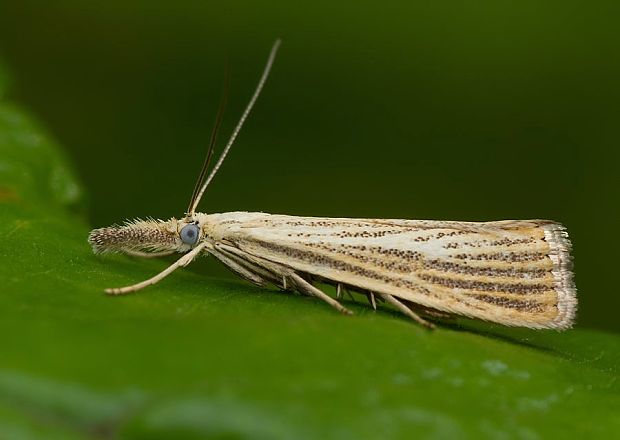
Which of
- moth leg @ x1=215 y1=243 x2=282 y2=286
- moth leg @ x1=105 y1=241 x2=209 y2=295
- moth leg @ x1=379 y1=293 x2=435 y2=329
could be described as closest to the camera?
moth leg @ x1=105 y1=241 x2=209 y2=295

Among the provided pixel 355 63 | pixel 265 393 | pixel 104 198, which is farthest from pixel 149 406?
pixel 355 63

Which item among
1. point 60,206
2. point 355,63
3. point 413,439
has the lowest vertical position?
point 413,439

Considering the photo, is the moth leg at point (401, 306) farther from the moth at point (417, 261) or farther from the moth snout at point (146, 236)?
the moth snout at point (146, 236)

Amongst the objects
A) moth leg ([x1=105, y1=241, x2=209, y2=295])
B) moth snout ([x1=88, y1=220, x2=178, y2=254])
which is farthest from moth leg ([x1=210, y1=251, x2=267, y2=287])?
moth snout ([x1=88, y1=220, x2=178, y2=254])

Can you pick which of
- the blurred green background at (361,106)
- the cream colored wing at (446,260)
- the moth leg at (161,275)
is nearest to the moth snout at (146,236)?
the moth leg at (161,275)

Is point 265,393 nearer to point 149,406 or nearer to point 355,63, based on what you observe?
point 149,406

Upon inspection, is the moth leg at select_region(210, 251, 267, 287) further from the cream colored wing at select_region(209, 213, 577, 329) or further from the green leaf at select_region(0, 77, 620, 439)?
the green leaf at select_region(0, 77, 620, 439)

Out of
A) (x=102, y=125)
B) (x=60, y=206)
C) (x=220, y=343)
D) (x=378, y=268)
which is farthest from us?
A: (x=102, y=125)
